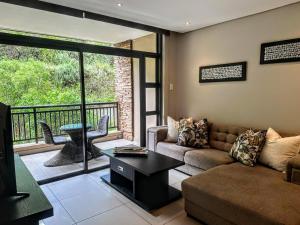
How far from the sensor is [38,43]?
2.84 metres

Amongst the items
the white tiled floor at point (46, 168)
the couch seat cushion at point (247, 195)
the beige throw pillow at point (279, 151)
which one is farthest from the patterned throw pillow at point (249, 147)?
the white tiled floor at point (46, 168)

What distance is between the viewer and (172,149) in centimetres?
Result: 341

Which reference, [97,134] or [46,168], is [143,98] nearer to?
[97,134]

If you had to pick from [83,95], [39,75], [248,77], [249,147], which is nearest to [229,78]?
[248,77]

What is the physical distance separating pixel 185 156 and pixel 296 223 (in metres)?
1.76

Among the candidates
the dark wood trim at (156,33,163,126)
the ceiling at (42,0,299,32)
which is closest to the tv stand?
the ceiling at (42,0,299,32)

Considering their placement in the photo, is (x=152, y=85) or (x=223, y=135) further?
(x=152, y=85)

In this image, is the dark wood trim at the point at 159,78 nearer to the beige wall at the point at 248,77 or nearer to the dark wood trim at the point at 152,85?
the dark wood trim at the point at 152,85

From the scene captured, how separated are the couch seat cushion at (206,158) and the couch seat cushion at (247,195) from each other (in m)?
0.33

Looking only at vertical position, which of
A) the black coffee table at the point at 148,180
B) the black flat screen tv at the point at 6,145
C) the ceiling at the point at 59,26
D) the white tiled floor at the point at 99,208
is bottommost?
the white tiled floor at the point at 99,208

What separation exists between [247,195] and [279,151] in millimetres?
971

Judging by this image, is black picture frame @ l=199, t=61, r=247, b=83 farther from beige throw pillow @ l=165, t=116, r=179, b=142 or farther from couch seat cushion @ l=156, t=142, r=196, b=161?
couch seat cushion @ l=156, t=142, r=196, b=161

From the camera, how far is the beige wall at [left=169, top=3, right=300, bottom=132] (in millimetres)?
2834

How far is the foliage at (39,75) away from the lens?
432 cm
